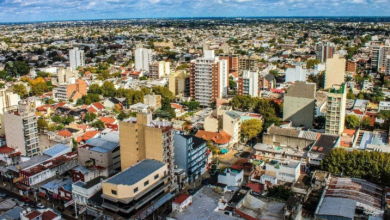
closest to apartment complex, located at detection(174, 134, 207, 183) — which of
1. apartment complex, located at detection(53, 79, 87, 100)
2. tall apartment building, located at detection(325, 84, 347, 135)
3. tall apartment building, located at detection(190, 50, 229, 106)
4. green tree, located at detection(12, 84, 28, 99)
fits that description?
tall apartment building, located at detection(325, 84, 347, 135)

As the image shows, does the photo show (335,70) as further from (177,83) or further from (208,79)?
(177,83)

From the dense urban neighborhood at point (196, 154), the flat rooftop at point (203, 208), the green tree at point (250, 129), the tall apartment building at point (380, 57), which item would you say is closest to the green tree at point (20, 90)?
the dense urban neighborhood at point (196, 154)

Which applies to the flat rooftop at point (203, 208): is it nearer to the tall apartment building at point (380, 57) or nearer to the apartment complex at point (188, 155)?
the apartment complex at point (188, 155)

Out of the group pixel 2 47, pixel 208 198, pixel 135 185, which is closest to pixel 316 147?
pixel 208 198

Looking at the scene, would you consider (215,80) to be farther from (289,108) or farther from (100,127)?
(100,127)

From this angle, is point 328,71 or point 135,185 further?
point 328,71

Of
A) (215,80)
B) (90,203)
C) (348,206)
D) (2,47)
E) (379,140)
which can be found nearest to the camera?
(348,206)
